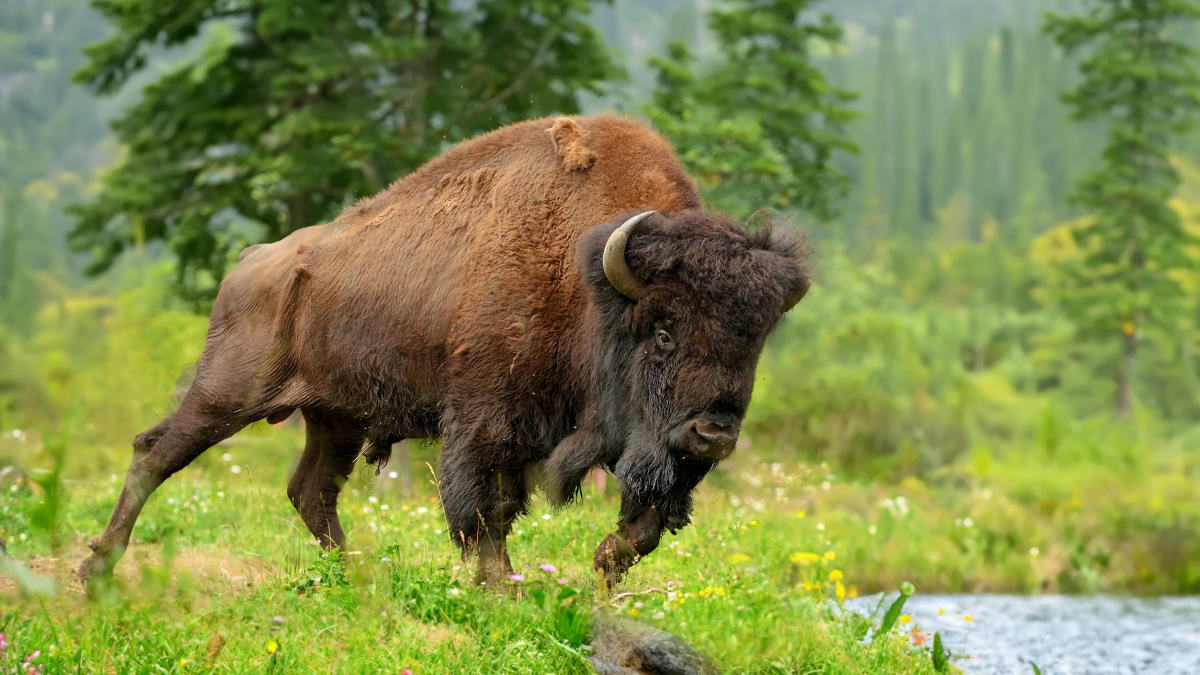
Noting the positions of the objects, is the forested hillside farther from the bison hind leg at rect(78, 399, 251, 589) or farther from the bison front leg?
the bison hind leg at rect(78, 399, 251, 589)

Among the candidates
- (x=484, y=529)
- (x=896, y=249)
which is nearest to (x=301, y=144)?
(x=484, y=529)

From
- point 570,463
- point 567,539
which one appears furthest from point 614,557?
point 567,539

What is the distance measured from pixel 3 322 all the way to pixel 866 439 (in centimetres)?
3448

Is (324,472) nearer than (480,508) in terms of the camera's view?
No

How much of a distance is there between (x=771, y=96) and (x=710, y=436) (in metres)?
14.2

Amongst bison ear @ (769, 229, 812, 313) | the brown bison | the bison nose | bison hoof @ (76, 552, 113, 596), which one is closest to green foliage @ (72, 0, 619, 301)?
the brown bison

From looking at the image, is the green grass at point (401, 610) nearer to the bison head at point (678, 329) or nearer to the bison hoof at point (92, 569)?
the bison hoof at point (92, 569)

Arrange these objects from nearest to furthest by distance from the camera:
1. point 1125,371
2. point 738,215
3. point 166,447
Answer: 1. point 166,447
2. point 738,215
3. point 1125,371

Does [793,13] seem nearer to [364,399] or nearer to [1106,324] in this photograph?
[1106,324]

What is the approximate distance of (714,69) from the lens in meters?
19.0

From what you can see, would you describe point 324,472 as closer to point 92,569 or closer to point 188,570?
point 92,569

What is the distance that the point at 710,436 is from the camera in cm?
503

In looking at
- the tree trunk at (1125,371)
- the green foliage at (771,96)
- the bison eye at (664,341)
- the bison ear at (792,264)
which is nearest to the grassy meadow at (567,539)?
the bison eye at (664,341)

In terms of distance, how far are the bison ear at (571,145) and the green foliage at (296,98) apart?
665 cm
